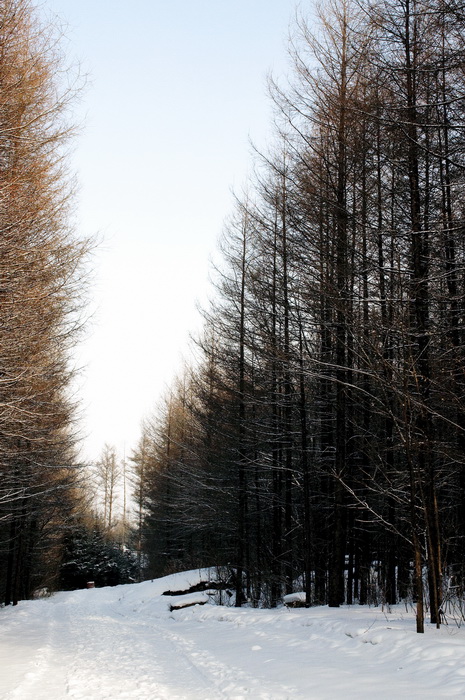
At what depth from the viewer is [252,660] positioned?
7.00 m

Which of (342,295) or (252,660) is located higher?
(342,295)

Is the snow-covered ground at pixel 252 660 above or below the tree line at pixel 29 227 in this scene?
below

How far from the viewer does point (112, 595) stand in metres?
25.8

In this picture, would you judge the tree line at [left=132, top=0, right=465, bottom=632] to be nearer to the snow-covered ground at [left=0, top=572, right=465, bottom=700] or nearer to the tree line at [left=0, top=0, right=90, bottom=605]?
the snow-covered ground at [left=0, top=572, right=465, bottom=700]

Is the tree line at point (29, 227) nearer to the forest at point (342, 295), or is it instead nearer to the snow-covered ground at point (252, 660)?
the forest at point (342, 295)

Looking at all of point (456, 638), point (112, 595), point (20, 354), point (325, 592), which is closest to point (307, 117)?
point (20, 354)

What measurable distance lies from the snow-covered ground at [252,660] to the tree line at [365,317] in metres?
0.74

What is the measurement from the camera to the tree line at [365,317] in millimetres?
7383

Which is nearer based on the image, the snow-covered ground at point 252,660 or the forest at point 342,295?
the snow-covered ground at point 252,660

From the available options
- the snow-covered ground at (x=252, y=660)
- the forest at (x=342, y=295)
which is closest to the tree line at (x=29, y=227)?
the forest at (x=342, y=295)

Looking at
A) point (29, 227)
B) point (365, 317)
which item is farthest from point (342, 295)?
point (29, 227)

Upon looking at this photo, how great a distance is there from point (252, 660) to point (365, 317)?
16.9ft

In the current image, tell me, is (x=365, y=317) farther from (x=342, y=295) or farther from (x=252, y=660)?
(x=252, y=660)

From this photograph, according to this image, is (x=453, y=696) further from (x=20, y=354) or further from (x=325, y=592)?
(x=325, y=592)
